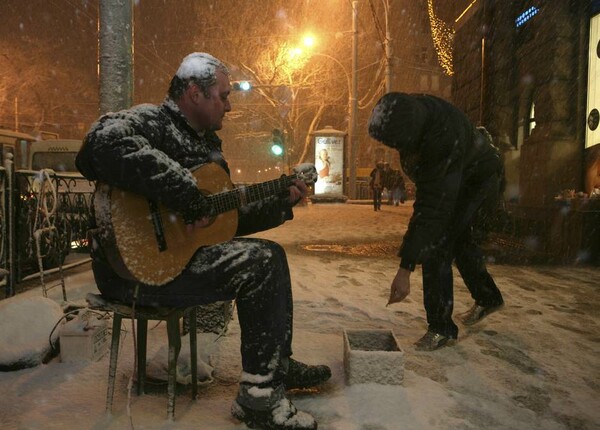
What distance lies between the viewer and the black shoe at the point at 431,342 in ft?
11.8

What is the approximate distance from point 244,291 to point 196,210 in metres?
0.45

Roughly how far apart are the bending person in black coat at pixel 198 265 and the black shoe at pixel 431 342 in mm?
1501

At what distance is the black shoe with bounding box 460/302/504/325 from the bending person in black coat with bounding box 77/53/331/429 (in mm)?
2201

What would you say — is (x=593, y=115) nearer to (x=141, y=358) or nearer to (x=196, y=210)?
(x=196, y=210)

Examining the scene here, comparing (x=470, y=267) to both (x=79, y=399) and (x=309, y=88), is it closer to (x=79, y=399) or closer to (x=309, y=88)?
(x=79, y=399)

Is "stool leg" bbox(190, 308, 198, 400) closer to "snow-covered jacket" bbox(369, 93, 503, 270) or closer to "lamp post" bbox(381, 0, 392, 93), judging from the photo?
"snow-covered jacket" bbox(369, 93, 503, 270)

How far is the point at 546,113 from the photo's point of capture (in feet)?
33.8

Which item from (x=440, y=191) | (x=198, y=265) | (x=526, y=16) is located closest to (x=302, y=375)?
(x=198, y=265)

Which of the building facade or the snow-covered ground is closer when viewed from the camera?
the snow-covered ground

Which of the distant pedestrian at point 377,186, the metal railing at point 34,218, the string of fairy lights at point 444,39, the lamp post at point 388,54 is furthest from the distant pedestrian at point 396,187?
the metal railing at point 34,218

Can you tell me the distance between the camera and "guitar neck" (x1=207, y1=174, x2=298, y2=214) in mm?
2451

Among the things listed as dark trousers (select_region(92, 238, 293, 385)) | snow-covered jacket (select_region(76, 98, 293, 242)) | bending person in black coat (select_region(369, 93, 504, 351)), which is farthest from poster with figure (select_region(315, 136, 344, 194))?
dark trousers (select_region(92, 238, 293, 385))

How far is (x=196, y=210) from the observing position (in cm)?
227

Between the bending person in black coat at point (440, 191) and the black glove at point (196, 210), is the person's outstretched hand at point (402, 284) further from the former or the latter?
the black glove at point (196, 210)
